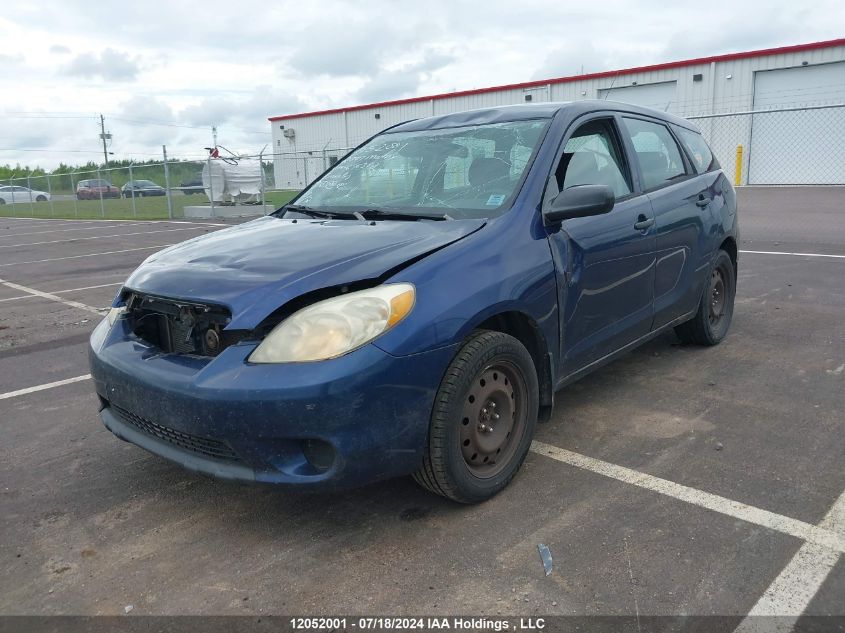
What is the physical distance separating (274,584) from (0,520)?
4.54ft

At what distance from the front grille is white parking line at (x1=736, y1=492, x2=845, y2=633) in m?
1.81

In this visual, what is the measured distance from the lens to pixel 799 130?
→ 24.2 m

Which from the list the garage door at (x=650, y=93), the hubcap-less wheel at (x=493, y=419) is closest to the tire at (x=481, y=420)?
the hubcap-less wheel at (x=493, y=419)

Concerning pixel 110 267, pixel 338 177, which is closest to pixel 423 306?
pixel 338 177

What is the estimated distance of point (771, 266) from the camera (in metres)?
8.84

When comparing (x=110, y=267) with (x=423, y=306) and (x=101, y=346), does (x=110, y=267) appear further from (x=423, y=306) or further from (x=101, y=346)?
(x=423, y=306)

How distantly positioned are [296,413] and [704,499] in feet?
5.73

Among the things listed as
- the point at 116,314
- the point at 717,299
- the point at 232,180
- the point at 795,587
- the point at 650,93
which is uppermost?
the point at 650,93

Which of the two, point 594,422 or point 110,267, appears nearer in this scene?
point 594,422

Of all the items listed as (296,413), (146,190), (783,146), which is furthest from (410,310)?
(146,190)

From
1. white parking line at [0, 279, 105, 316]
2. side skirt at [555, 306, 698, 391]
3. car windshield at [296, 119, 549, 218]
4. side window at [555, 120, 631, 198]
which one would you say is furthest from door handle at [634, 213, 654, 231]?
Answer: white parking line at [0, 279, 105, 316]

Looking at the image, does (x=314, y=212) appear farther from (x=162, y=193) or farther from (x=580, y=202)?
(x=162, y=193)

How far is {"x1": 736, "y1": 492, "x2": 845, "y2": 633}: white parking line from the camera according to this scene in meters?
2.22

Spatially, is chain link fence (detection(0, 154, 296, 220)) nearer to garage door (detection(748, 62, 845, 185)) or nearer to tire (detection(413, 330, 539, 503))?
garage door (detection(748, 62, 845, 185))
